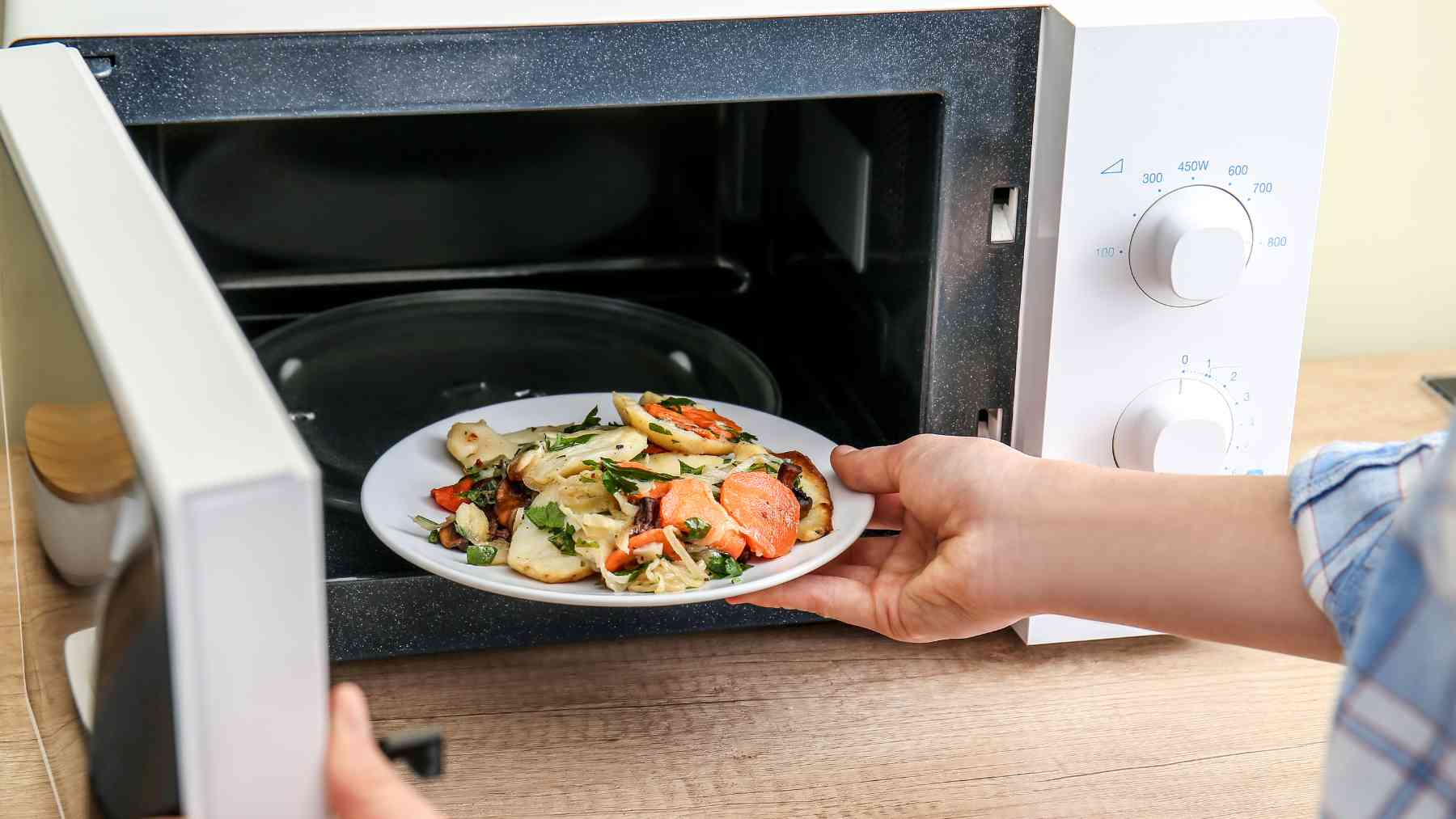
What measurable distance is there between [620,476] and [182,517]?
1.31 feet

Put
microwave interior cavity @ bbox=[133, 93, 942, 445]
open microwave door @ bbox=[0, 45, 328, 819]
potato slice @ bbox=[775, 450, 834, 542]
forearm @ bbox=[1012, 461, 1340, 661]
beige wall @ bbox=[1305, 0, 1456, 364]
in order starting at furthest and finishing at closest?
1. beige wall @ bbox=[1305, 0, 1456, 364]
2. microwave interior cavity @ bbox=[133, 93, 942, 445]
3. potato slice @ bbox=[775, 450, 834, 542]
4. forearm @ bbox=[1012, 461, 1340, 661]
5. open microwave door @ bbox=[0, 45, 328, 819]

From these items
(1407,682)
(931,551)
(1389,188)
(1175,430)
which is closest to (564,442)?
(931,551)

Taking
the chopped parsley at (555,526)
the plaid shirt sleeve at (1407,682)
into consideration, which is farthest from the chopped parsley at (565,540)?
the plaid shirt sleeve at (1407,682)

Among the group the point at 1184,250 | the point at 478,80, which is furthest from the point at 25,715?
the point at 1184,250

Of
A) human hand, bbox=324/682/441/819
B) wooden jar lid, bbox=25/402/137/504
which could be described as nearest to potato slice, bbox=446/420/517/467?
wooden jar lid, bbox=25/402/137/504

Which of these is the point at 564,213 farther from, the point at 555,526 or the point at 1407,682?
the point at 1407,682

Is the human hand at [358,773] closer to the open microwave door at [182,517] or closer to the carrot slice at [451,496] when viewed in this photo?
the open microwave door at [182,517]

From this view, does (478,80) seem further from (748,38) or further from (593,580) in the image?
(593,580)

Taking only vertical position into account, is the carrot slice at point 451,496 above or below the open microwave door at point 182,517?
below

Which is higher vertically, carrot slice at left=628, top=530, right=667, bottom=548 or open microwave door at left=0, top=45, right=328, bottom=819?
open microwave door at left=0, top=45, right=328, bottom=819

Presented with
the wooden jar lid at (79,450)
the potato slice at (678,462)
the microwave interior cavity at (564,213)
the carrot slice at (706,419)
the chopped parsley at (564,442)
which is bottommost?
the potato slice at (678,462)

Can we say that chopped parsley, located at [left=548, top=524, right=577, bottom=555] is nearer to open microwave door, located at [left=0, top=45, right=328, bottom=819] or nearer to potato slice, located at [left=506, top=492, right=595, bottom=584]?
potato slice, located at [left=506, top=492, right=595, bottom=584]

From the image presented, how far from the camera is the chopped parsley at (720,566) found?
62 cm

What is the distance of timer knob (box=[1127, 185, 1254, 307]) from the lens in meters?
0.66
